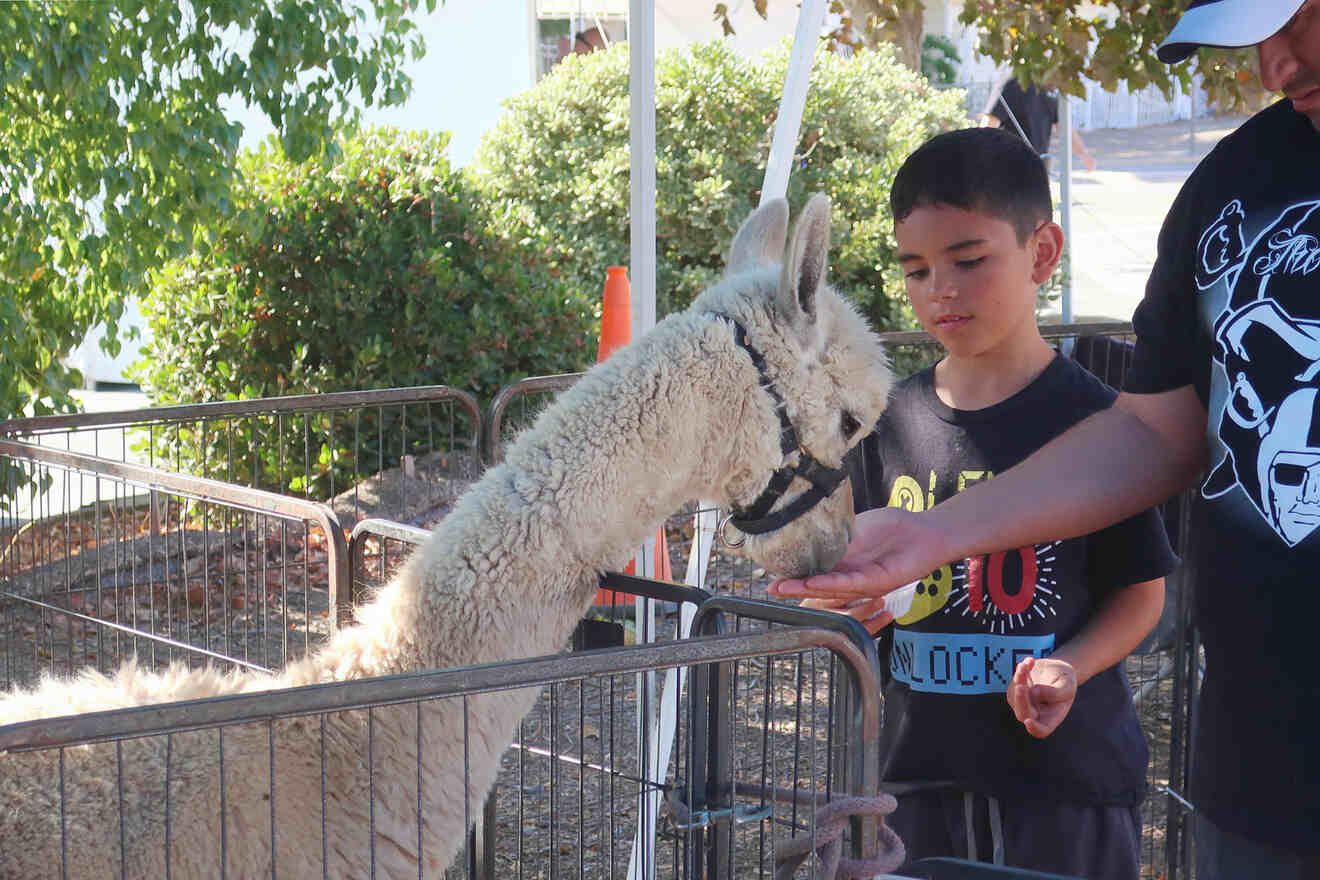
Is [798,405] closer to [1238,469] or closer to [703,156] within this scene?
[1238,469]

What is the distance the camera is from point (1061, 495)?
2150 mm

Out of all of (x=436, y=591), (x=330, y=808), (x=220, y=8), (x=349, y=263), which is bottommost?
(x=330, y=808)

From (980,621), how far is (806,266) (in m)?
0.81

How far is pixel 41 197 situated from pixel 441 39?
9.86 metres

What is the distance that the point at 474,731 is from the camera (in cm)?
252

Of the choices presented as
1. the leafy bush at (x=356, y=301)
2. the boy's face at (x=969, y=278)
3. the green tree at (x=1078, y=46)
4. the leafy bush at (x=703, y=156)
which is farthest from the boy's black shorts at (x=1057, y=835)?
the leafy bush at (x=703, y=156)

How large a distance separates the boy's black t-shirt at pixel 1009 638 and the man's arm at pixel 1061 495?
22.6 inches

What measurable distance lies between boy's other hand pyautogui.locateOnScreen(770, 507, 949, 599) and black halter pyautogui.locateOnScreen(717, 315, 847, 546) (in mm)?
500

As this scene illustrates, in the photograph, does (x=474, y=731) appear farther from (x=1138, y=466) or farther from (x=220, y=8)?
(x=220, y=8)

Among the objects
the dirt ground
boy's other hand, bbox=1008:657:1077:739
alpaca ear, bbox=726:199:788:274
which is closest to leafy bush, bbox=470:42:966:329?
the dirt ground

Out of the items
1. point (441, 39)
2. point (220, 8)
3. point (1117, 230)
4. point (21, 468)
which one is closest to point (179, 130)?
point (220, 8)

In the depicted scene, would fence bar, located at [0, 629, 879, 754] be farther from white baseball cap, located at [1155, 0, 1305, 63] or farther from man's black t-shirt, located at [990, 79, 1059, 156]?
man's black t-shirt, located at [990, 79, 1059, 156]

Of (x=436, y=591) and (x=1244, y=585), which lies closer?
(x=1244, y=585)

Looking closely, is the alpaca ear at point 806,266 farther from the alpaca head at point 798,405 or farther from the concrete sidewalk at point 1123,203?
the concrete sidewalk at point 1123,203
